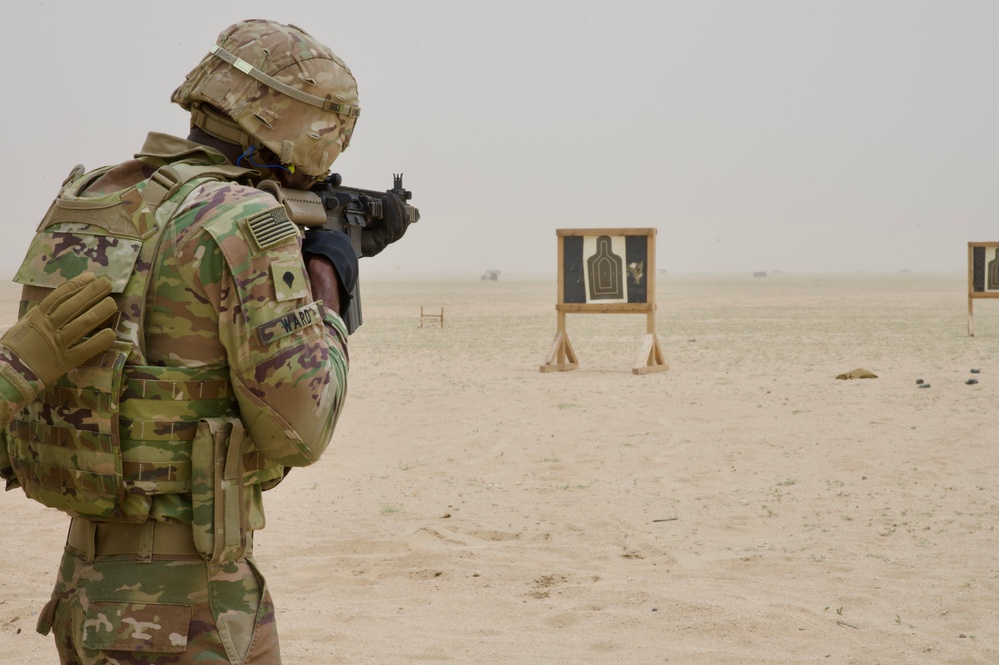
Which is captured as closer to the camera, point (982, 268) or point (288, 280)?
point (288, 280)

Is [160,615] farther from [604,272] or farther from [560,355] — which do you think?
[604,272]

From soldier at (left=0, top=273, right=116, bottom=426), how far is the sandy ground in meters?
2.52

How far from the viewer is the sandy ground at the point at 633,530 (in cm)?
443

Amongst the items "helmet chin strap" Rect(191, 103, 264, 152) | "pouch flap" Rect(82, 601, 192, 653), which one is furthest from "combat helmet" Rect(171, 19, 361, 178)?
"pouch flap" Rect(82, 601, 192, 653)

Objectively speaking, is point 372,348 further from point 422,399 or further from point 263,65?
point 263,65

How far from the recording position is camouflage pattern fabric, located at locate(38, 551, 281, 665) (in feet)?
6.63

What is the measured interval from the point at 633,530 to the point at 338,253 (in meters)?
4.38

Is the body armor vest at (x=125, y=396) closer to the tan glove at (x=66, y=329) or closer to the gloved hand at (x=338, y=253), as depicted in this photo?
the tan glove at (x=66, y=329)

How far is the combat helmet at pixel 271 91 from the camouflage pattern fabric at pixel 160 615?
891 millimetres

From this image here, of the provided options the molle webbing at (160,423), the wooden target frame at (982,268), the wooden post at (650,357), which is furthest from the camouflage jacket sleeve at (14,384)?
the wooden target frame at (982,268)

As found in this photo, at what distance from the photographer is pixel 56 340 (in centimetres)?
194

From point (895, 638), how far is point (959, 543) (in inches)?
68.7

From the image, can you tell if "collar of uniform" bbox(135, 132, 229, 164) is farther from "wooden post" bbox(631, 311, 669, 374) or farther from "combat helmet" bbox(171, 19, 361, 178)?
"wooden post" bbox(631, 311, 669, 374)

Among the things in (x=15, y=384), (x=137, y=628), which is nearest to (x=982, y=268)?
(x=137, y=628)
